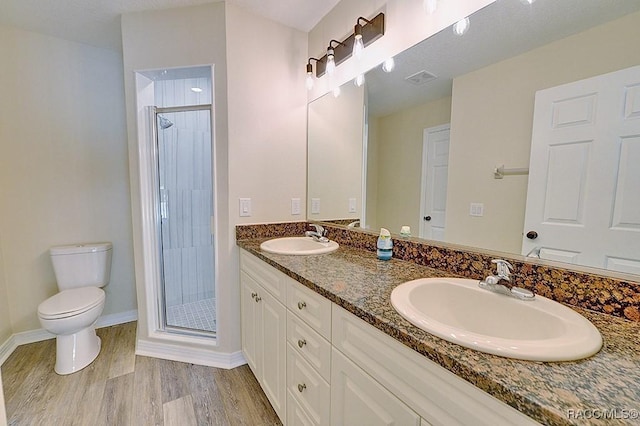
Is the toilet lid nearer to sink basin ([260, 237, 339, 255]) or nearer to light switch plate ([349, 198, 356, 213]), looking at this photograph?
sink basin ([260, 237, 339, 255])

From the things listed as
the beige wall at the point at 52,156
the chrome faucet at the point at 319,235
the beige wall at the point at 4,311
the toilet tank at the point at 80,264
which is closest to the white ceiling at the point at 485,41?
the chrome faucet at the point at 319,235

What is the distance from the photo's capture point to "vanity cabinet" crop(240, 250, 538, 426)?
57 cm

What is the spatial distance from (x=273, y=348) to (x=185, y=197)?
1549 mm

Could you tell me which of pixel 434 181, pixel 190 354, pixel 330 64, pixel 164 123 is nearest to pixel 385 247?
pixel 434 181

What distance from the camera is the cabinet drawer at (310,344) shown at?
965mm

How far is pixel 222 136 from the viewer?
5.68ft

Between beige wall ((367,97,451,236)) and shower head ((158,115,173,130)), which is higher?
shower head ((158,115,173,130))

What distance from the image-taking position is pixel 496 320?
2.80 feet

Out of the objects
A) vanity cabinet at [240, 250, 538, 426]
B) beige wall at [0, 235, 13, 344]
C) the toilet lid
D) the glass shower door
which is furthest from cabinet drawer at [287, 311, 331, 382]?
beige wall at [0, 235, 13, 344]

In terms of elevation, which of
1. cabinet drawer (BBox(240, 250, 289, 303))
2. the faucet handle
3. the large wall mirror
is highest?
the large wall mirror

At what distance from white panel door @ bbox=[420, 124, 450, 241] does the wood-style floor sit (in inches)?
50.1

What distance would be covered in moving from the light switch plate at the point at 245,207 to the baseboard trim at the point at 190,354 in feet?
3.15

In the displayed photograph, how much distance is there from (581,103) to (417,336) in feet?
2.84

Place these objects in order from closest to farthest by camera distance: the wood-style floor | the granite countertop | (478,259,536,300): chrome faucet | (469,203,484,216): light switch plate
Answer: the granite countertop, (478,259,536,300): chrome faucet, (469,203,484,216): light switch plate, the wood-style floor
